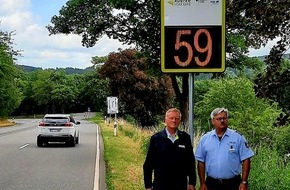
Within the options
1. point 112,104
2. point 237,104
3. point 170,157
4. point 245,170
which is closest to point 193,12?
point 170,157

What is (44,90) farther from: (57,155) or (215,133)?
(215,133)

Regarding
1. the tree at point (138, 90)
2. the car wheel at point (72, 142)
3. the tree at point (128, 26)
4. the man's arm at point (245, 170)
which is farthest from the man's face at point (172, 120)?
the tree at point (138, 90)

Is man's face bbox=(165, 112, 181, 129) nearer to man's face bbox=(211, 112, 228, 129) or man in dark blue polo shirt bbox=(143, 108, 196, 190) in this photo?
man in dark blue polo shirt bbox=(143, 108, 196, 190)

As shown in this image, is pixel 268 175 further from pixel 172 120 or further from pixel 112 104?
pixel 112 104

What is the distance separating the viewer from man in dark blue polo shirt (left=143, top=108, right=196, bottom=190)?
6543 millimetres

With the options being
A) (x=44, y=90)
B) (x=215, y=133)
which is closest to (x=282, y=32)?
(x=215, y=133)

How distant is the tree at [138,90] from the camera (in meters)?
48.6

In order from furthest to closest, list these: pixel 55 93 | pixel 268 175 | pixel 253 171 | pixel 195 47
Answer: pixel 55 93 → pixel 253 171 → pixel 268 175 → pixel 195 47

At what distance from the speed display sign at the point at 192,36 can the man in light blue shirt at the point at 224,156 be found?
1.00m

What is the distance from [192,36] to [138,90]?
135 ft

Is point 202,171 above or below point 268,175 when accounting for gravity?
above

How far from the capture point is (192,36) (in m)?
7.32

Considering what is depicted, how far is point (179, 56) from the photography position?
7359 millimetres

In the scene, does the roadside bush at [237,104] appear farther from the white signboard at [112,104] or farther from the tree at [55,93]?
the tree at [55,93]
